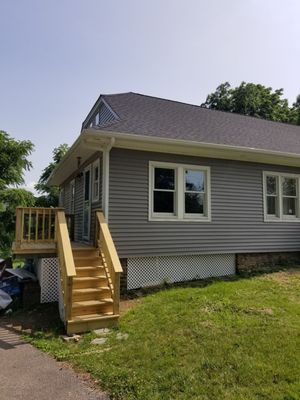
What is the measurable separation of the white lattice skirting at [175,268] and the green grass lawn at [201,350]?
133 centimetres

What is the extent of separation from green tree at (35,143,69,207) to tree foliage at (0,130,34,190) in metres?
3.32

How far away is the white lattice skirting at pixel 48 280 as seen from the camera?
7.25 m

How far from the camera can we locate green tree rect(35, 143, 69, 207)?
24.2 m

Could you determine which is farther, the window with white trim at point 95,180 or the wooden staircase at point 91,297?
Answer: the window with white trim at point 95,180

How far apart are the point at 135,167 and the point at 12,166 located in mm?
15185

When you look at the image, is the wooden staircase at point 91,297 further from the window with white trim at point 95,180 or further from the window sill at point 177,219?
the window with white trim at point 95,180

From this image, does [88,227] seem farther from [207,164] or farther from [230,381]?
[230,381]

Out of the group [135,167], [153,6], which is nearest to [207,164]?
[135,167]

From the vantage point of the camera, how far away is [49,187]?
24.6 metres

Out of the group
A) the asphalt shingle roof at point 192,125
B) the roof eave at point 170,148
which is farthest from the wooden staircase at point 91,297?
the asphalt shingle roof at point 192,125

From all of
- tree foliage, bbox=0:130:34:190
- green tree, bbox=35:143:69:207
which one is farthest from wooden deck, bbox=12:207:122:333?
green tree, bbox=35:143:69:207

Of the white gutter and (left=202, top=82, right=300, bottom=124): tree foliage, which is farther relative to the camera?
(left=202, top=82, right=300, bottom=124): tree foliage

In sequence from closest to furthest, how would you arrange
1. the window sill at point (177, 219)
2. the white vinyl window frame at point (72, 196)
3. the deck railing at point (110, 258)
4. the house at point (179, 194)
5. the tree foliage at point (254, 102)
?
the deck railing at point (110, 258)
the house at point (179, 194)
the window sill at point (177, 219)
the white vinyl window frame at point (72, 196)
the tree foliage at point (254, 102)

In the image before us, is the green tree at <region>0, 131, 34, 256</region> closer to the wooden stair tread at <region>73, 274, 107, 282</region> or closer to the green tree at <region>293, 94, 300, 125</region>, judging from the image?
the wooden stair tread at <region>73, 274, 107, 282</region>
